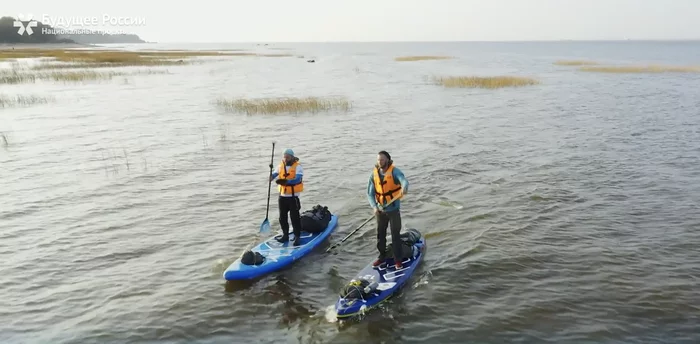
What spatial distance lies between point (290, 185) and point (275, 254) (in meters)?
1.64

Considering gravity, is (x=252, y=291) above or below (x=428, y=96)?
below

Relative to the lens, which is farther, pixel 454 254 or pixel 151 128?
pixel 151 128

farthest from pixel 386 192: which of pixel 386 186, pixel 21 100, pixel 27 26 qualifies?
pixel 27 26

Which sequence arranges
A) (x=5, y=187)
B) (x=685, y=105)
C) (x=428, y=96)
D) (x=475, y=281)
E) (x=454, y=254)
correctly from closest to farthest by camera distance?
(x=475, y=281) → (x=454, y=254) → (x=5, y=187) → (x=685, y=105) → (x=428, y=96)

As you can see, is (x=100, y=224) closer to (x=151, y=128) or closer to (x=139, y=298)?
(x=139, y=298)

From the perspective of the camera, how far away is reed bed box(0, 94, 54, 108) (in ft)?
117

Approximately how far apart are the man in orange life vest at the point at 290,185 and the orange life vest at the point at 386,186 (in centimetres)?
216

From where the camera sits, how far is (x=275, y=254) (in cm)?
1197

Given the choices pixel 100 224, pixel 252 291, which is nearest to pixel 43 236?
pixel 100 224

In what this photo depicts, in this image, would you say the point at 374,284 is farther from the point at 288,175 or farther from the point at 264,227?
the point at 264,227

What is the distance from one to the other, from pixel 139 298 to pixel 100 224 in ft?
16.8

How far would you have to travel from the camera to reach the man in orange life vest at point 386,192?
34.1ft

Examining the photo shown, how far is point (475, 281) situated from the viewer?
11.2 meters

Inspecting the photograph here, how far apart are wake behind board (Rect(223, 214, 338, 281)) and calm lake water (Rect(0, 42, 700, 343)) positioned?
34cm
